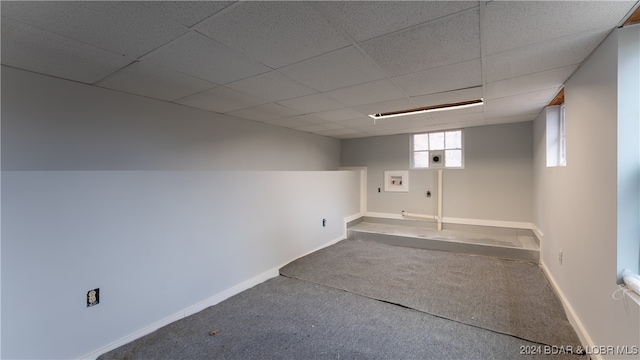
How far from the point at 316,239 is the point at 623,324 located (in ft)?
11.7

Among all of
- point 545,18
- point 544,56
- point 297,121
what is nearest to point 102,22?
point 545,18

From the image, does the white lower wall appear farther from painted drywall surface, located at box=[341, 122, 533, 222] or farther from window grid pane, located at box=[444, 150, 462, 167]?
window grid pane, located at box=[444, 150, 462, 167]

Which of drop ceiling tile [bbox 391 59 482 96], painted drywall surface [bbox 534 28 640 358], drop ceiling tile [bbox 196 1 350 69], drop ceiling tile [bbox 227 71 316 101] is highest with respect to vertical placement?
drop ceiling tile [bbox 391 59 482 96]

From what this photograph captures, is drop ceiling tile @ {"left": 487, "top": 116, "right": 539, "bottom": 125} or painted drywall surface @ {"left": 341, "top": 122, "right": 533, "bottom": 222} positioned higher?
drop ceiling tile @ {"left": 487, "top": 116, "right": 539, "bottom": 125}

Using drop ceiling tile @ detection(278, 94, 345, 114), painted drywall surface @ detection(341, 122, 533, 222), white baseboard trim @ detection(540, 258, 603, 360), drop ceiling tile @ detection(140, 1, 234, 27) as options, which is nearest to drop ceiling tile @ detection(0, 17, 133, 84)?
drop ceiling tile @ detection(140, 1, 234, 27)

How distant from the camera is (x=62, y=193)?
1.87 meters

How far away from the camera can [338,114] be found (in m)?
3.64

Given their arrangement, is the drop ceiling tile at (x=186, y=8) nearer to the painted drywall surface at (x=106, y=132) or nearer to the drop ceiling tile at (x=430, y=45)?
the drop ceiling tile at (x=430, y=45)

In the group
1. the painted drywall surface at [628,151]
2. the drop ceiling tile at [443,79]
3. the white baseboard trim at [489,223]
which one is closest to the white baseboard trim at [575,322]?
the painted drywall surface at [628,151]

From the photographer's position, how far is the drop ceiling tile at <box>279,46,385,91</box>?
6.15 feet

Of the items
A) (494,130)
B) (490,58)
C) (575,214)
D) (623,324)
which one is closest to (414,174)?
(494,130)

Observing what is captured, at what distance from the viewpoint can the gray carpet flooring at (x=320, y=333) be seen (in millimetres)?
1980

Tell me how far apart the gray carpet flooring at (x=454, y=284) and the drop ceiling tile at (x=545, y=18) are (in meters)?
2.32

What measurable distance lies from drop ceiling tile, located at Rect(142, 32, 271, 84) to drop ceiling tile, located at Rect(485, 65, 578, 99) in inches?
90.4
